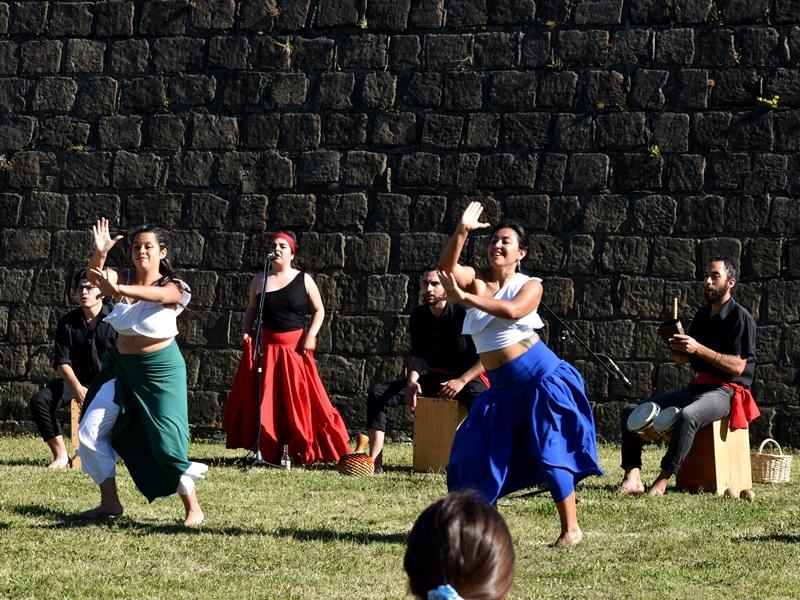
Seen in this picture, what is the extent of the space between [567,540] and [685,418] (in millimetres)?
2088

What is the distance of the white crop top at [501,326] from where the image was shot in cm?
588

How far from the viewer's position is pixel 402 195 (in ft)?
35.2

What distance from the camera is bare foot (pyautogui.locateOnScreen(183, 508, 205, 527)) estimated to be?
6.40m

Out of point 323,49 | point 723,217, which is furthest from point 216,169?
point 723,217

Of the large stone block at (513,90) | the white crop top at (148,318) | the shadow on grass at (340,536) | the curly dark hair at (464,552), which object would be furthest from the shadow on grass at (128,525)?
the large stone block at (513,90)

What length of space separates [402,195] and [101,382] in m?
4.52

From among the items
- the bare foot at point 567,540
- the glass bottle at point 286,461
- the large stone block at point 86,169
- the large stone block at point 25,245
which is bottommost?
the glass bottle at point 286,461

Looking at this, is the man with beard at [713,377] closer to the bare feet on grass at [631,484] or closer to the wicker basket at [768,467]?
the bare feet on grass at [631,484]

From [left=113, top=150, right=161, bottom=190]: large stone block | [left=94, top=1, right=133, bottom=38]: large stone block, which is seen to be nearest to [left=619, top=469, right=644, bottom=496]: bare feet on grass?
[left=113, top=150, right=161, bottom=190]: large stone block

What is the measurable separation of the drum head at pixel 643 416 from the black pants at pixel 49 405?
3.87 meters

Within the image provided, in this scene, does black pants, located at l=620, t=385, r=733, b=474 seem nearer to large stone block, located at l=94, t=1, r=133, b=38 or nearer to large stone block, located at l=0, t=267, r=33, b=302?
large stone block, located at l=0, t=267, r=33, b=302

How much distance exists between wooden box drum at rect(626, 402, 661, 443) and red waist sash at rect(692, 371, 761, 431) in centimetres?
36

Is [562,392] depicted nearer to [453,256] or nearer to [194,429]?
[453,256]

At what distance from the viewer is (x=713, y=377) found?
7.95 meters
